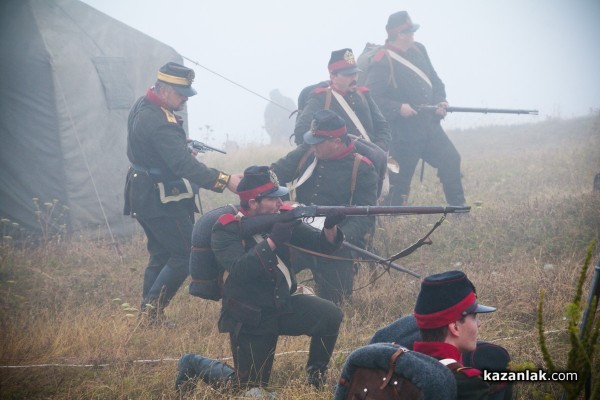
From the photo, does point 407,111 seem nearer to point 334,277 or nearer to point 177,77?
point 334,277

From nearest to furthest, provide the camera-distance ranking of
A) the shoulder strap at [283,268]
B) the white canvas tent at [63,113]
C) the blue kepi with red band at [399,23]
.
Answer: the shoulder strap at [283,268] → the blue kepi with red band at [399,23] → the white canvas tent at [63,113]

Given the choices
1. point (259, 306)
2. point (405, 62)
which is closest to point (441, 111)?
point (405, 62)

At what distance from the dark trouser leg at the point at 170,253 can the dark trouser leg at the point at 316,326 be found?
6.26ft

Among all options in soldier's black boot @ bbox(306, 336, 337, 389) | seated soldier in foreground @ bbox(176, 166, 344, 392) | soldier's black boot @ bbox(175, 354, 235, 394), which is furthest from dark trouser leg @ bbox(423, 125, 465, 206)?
soldier's black boot @ bbox(175, 354, 235, 394)

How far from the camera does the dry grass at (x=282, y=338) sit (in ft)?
16.6

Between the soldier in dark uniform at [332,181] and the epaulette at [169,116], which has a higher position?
the epaulette at [169,116]

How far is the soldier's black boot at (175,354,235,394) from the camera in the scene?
4.80 m

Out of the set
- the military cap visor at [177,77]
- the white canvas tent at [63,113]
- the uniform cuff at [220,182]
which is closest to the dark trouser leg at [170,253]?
the uniform cuff at [220,182]

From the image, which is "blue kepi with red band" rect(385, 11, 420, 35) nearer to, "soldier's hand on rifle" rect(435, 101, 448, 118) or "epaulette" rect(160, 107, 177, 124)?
"soldier's hand on rifle" rect(435, 101, 448, 118)

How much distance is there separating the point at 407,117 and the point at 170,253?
376 cm

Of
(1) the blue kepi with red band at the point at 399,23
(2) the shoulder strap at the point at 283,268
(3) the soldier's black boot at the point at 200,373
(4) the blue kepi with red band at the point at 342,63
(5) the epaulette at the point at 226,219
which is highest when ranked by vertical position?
(1) the blue kepi with red band at the point at 399,23

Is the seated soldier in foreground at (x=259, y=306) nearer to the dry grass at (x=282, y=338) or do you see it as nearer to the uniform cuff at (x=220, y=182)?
the dry grass at (x=282, y=338)

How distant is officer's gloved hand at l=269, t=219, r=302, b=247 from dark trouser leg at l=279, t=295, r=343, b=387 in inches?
23.5

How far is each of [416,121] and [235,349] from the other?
16.1 feet
